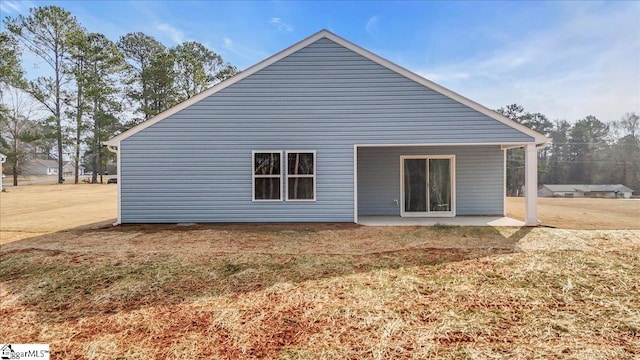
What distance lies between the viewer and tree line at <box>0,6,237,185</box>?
1027 inches

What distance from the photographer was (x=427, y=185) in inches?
422

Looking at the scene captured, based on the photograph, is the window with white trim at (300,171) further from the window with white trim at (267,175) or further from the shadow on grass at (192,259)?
the shadow on grass at (192,259)

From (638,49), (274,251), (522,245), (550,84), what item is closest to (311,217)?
(274,251)

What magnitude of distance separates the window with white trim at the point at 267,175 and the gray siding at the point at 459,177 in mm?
2962

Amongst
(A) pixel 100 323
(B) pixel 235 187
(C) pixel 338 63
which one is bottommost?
(A) pixel 100 323

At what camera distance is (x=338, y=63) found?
9336 mm

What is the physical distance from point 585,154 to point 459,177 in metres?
45.2

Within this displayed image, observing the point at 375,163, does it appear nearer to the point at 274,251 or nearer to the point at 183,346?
Answer: the point at 274,251

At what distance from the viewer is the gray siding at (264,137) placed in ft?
30.6

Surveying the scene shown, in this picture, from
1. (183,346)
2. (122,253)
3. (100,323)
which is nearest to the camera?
(183,346)

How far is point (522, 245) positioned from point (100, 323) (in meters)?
7.29

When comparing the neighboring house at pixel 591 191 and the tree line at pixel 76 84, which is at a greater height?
the tree line at pixel 76 84

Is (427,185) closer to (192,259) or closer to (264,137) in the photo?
(264,137)

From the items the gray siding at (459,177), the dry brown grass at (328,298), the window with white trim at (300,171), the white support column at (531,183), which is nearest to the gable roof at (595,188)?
the gray siding at (459,177)
